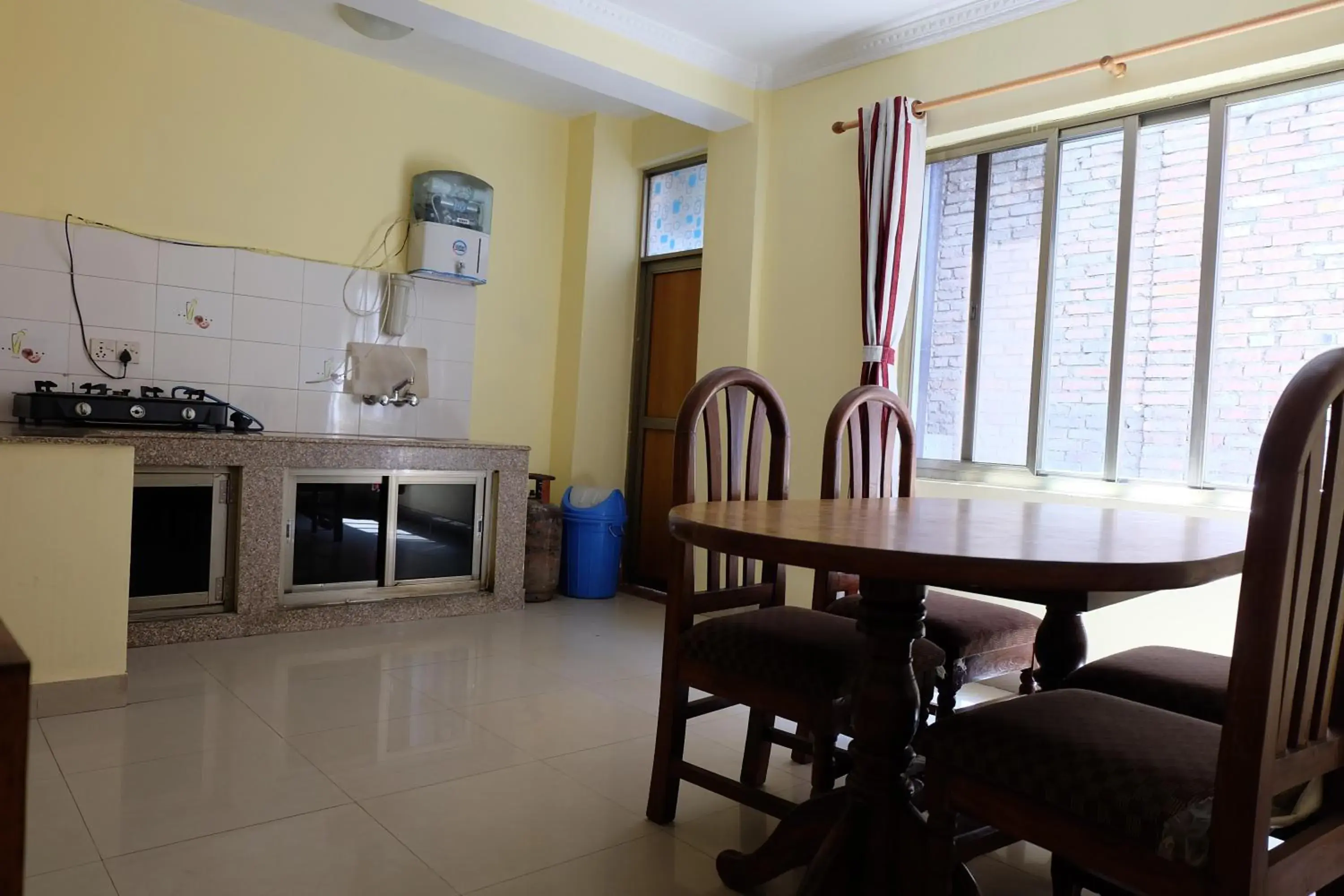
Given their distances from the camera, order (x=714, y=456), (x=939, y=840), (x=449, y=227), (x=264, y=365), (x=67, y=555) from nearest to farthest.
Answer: (x=939, y=840) < (x=714, y=456) < (x=67, y=555) < (x=264, y=365) < (x=449, y=227)

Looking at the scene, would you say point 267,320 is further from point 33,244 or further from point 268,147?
point 33,244

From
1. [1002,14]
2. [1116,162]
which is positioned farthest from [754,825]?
[1002,14]

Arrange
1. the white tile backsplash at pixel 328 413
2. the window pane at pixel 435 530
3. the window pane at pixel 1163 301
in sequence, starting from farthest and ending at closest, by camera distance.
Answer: the white tile backsplash at pixel 328 413, the window pane at pixel 435 530, the window pane at pixel 1163 301

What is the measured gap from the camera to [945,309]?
3.75m

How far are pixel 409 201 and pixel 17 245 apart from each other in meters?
1.67

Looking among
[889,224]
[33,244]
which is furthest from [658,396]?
[33,244]

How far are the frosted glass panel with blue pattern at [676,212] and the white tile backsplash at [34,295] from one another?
2.80 meters

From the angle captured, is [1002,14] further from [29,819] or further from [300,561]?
[29,819]

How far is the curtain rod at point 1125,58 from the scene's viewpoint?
2637 millimetres

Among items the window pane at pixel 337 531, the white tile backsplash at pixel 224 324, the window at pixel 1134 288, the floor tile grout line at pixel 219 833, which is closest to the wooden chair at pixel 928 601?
the window at pixel 1134 288

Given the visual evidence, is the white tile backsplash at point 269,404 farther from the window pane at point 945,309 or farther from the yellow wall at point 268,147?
the window pane at point 945,309

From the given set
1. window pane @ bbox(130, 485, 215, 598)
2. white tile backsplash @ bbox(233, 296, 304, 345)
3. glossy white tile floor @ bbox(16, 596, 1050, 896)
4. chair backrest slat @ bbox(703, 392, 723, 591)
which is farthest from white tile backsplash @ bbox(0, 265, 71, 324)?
chair backrest slat @ bbox(703, 392, 723, 591)

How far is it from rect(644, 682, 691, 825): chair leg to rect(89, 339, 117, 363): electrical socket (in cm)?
297

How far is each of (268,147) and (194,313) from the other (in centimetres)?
85
